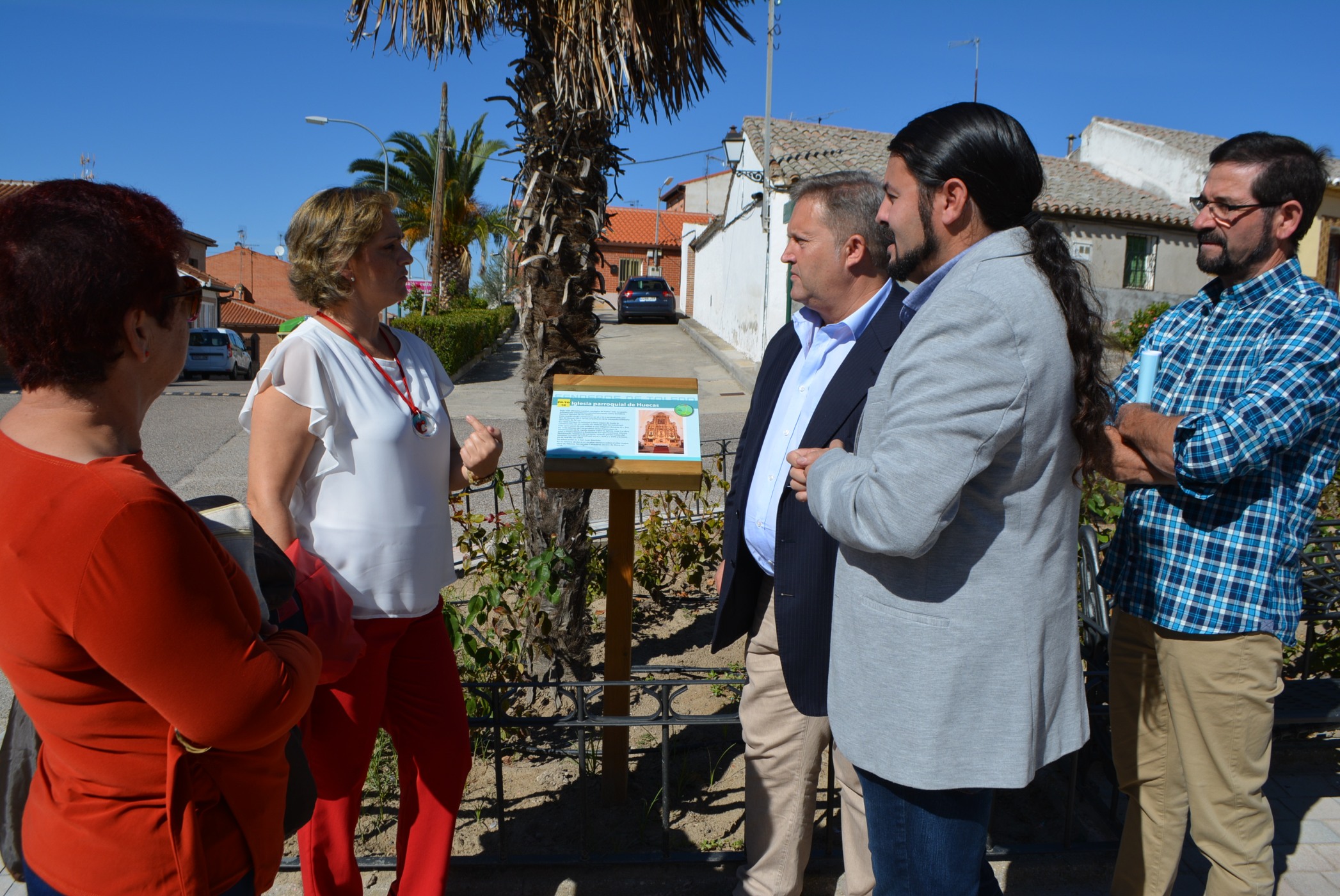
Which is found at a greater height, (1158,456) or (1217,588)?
(1158,456)

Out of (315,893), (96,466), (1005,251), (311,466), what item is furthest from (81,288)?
(315,893)

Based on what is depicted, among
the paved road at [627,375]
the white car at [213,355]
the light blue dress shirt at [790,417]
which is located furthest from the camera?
the white car at [213,355]

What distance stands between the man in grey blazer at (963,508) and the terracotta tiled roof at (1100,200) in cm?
2104

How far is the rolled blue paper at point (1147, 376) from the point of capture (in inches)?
86.2

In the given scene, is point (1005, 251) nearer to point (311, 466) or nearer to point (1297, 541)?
point (1297, 541)

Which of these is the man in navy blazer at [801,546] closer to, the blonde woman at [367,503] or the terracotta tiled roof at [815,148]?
the blonde woman at [367,503]

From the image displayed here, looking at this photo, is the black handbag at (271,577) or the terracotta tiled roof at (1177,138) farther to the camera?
the terracotta tiled roof at (1177,138)

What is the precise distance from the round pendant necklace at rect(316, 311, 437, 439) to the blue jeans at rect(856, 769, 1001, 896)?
1311mm

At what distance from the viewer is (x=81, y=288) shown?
1.21 metres

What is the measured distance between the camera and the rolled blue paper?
2189mm

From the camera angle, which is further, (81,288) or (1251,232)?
(1251,232)

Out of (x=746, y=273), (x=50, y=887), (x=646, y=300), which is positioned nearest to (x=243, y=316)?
(x=646, y=300)

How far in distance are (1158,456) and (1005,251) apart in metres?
0.75

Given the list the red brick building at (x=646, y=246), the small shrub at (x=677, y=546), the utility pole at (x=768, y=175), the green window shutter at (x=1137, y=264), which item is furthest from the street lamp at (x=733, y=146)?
the red brick building at (x=646, y=246)
